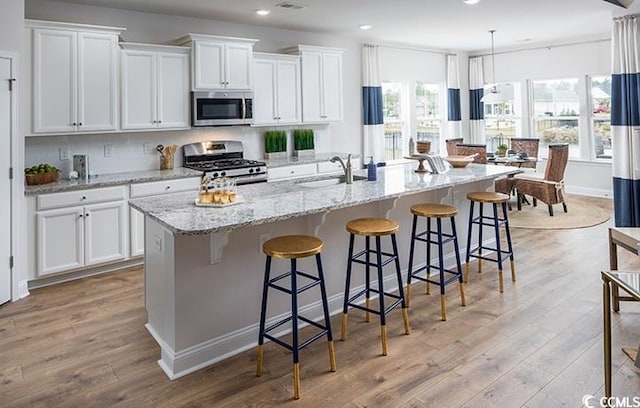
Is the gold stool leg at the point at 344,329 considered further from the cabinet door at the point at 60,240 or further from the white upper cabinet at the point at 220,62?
the white upper cabinet at the point at 220,62

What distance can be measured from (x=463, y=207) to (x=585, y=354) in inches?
83.2

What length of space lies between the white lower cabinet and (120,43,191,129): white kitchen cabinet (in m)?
0.97

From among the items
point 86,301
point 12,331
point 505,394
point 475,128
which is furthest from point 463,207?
point 475,128

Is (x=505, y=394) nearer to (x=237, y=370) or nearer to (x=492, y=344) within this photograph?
(x=492, y=344)

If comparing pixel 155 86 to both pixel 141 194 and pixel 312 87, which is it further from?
pixel 312 87

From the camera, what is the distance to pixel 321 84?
6402 millimetres

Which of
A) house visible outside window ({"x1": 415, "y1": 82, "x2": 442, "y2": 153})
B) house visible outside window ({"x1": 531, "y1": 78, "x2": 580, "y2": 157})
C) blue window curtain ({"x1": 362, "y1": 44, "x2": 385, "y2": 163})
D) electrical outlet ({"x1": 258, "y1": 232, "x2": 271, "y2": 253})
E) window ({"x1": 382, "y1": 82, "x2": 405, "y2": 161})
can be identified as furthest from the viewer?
house visible outside window ({"x1": 415, "y1": 82, "x2": 442, "y2": 153})

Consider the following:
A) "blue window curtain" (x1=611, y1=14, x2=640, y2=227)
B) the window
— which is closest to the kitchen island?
"blue window curtain" (x1=611, y1=14, x2=640, y2=227)

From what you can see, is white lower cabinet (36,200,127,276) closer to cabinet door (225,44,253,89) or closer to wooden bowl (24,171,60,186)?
wooden bowl (24,171,60,186)

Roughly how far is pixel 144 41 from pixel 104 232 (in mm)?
2199

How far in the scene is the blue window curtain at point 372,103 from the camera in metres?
7.25

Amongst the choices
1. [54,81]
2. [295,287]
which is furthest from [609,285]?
[54,81]

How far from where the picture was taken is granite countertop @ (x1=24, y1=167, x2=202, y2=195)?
4.09 meters

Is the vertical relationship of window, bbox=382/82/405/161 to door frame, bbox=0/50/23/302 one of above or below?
above
